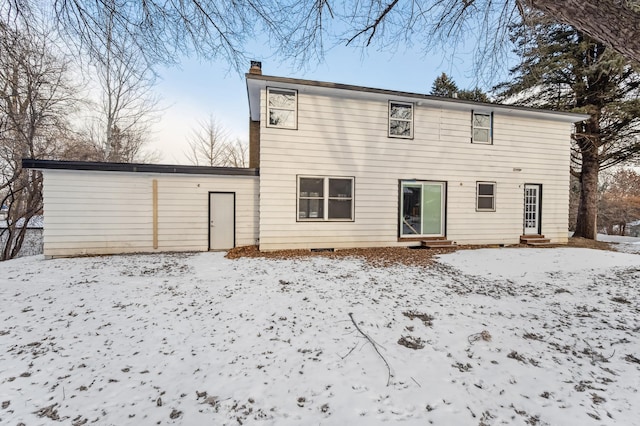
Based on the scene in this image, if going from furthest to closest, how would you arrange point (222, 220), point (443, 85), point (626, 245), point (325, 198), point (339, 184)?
point (443, 85), point (626, 245), point (222, 220), point (339, 184), point (325, 198)

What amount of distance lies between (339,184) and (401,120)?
121 inches

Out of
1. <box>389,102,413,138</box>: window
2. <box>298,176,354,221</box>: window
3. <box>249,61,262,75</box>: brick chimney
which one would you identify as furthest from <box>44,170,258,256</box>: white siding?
<box>389,102,413,138</box>: window

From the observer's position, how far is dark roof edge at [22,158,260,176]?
7.49 meters

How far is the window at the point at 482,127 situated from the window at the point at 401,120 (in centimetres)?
248

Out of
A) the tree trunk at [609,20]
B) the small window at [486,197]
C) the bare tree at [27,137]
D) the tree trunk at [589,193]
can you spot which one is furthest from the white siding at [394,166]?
the bare tree at [27,137]

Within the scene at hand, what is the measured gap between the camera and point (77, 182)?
26.1ft

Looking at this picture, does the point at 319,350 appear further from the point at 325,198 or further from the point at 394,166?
the point at 394,166

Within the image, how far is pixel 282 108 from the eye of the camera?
8359 mm

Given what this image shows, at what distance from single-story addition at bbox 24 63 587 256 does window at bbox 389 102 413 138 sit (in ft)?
0.12

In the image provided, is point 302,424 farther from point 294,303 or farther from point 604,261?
point 604,261

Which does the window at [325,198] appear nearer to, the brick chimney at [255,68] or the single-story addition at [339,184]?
the single-story addition at [339,184]

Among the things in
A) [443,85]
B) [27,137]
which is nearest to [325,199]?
[27,137]

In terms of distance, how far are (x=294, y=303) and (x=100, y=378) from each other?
92.6 inches

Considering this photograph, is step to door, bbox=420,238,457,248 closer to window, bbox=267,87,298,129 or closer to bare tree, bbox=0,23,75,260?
→ window, bbox=267,87,298,129
